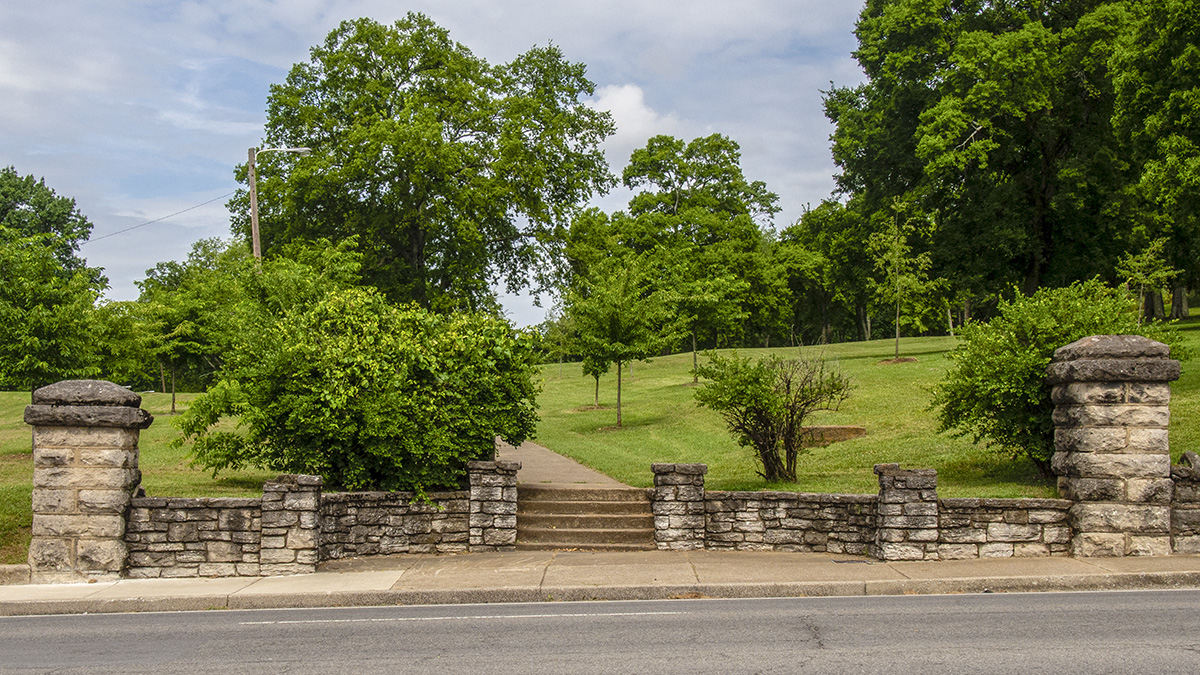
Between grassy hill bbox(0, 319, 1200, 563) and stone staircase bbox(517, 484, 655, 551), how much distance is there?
7.36 ft

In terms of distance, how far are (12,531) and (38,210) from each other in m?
56.6

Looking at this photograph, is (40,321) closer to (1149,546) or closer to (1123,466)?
(1123,466)

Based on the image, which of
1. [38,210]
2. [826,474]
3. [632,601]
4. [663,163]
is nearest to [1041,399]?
[826,474]

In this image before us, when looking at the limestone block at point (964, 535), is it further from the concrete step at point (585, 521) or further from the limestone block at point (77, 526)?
the limestone block at point (77, 526)

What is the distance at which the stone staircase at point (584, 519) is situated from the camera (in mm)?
12328

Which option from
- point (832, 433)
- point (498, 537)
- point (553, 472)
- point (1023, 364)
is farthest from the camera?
point (832, 433)

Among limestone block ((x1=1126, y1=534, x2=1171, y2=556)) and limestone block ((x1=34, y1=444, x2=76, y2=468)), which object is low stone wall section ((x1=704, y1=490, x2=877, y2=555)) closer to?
limestone block ((x1=1126, y1=534, x2=1171, y2=556))

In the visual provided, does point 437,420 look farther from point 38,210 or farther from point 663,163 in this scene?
point 38,210

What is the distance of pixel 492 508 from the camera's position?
1222 cm

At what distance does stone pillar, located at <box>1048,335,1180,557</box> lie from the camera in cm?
1060

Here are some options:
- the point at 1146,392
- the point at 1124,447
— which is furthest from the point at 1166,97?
the point at 1124,447

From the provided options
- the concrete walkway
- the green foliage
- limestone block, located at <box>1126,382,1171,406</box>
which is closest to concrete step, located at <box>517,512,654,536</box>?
the concrete walkway

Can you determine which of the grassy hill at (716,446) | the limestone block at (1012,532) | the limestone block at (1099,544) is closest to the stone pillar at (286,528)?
the grassy hill at (716,446)

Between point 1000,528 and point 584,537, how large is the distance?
558 centimetres
